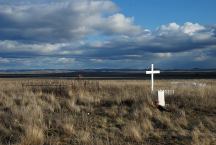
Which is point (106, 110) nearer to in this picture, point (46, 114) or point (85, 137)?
point (46, 114)

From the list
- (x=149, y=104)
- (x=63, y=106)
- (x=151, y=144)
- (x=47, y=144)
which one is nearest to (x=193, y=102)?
(x=149, y=104)

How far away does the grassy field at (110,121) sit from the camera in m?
12.8

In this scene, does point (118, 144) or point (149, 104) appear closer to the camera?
point (118, 144)

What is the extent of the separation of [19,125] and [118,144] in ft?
12.1

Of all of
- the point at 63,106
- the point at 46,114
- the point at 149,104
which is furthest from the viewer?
the point at 63,106

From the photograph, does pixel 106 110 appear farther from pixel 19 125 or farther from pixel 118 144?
pixel 118 144

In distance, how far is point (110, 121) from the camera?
15.8m

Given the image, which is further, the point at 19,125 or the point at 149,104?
the point at 149,104

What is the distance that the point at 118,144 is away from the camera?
1220 centimetres

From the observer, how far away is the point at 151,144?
40.8 ft

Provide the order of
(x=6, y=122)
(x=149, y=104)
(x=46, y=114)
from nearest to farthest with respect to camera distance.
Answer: (x=6, y=122), (x=46, y=114), (x=149, y=104)

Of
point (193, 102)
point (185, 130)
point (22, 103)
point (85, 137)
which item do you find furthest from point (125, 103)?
point (85, 137)

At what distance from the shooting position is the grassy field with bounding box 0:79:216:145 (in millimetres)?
12805

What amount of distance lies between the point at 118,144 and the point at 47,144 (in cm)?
181
